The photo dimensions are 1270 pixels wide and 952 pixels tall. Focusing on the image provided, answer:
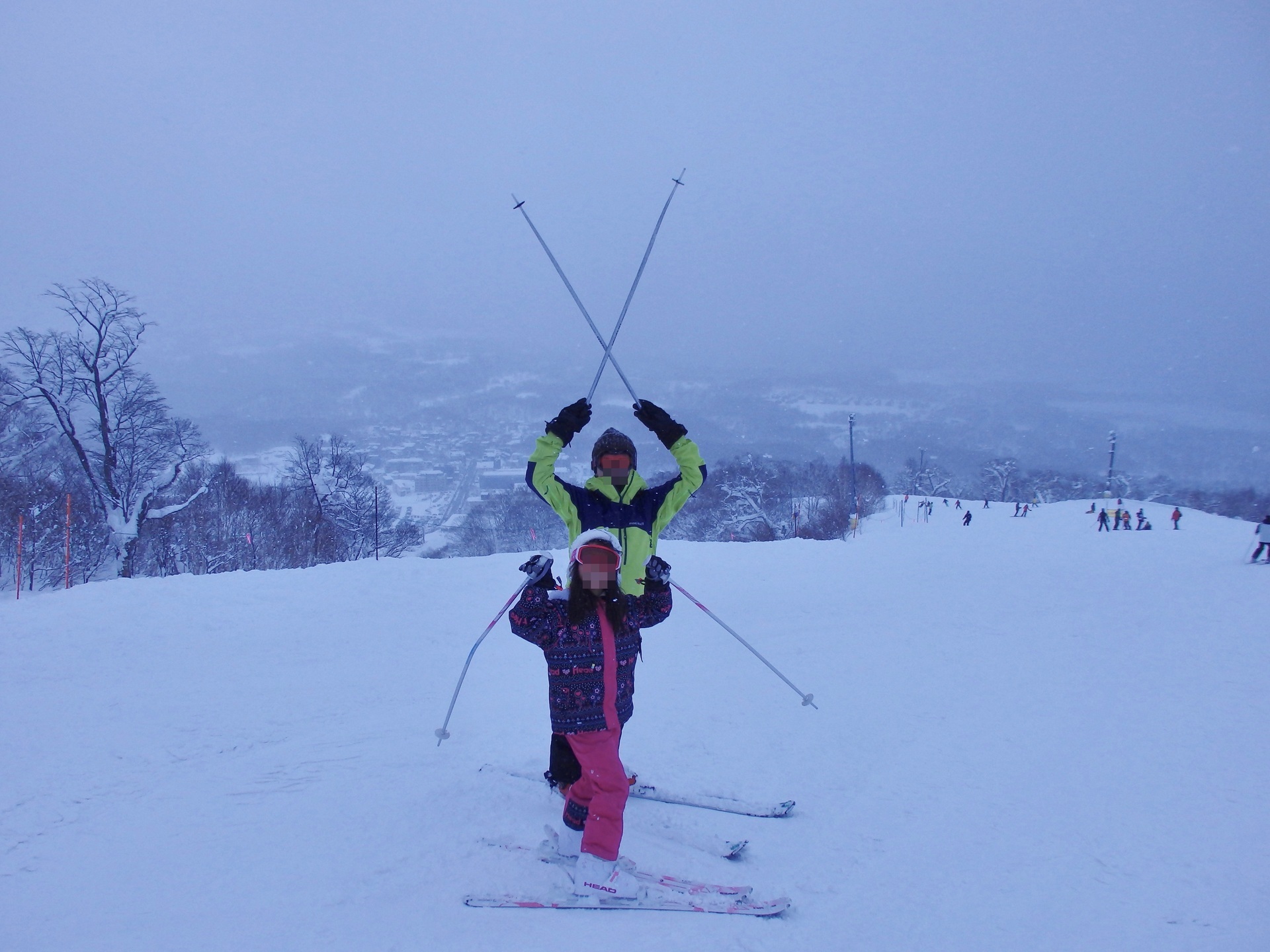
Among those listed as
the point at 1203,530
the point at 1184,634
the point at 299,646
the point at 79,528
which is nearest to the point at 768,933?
the point at 299,646

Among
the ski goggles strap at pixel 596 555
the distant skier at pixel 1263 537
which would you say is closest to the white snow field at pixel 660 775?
the ski goggles strap at pixel 596 555

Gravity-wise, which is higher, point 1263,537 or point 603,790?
point 1263,537

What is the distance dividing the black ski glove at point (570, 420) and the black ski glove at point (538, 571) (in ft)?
2.67

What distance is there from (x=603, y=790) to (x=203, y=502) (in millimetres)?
36966

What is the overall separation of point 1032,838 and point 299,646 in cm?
728

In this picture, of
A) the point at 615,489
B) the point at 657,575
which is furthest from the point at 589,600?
the point at 615,489

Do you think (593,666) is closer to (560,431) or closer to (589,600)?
(589,600)

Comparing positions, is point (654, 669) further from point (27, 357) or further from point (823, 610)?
point (27, 357)

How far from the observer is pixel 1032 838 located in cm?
361

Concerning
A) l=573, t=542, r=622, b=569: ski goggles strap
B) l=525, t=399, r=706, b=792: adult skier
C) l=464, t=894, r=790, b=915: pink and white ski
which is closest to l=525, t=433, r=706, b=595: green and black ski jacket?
l=525, t=399, r=706, b=792: adult skier

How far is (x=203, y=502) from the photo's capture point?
3269 cm

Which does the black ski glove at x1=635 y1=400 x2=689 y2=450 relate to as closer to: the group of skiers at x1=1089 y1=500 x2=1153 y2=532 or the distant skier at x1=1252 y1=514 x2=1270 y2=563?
the distant skier at x1=1252 y1=514 x2=1270 y2=563

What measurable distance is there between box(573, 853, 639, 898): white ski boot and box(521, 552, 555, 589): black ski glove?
4.23ft

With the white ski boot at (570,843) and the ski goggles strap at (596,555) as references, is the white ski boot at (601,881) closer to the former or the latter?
the white ski boot at (570,843)
